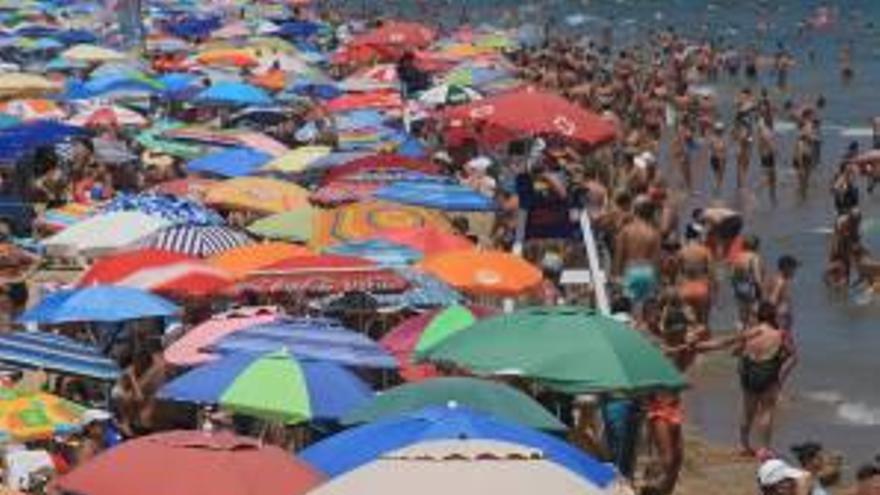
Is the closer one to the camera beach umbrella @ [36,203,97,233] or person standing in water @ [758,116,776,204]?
beach umbrella @ [36,203,97,233]

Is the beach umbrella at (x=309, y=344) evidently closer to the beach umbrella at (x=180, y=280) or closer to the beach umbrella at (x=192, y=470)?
the beach umbrella at (x=180, y=280)

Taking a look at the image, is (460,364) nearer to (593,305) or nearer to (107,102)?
(593,305)

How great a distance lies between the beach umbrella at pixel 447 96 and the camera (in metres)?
24.8

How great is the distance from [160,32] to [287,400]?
30158 mm

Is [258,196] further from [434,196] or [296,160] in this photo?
[296,160]

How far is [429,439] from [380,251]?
5.48m

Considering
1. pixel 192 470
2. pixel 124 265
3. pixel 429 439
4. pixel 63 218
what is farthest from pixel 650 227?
pixel 192 470

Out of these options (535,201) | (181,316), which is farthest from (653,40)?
(181,316)

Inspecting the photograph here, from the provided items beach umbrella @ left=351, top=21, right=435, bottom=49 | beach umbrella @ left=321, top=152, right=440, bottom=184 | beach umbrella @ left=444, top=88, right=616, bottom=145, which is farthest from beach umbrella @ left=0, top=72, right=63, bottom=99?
beach umbrella @ left=444, top=88, right=616, bottom=145

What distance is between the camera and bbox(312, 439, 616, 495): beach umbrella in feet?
18.7

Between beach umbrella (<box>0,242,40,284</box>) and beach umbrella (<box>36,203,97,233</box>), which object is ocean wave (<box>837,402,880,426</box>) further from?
beach umbrella (<box>0,242,40,284</box>)

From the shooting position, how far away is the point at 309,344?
9.00 metres

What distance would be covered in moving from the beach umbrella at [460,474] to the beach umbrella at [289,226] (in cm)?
737

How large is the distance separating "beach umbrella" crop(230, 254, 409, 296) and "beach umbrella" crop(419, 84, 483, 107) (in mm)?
13584
